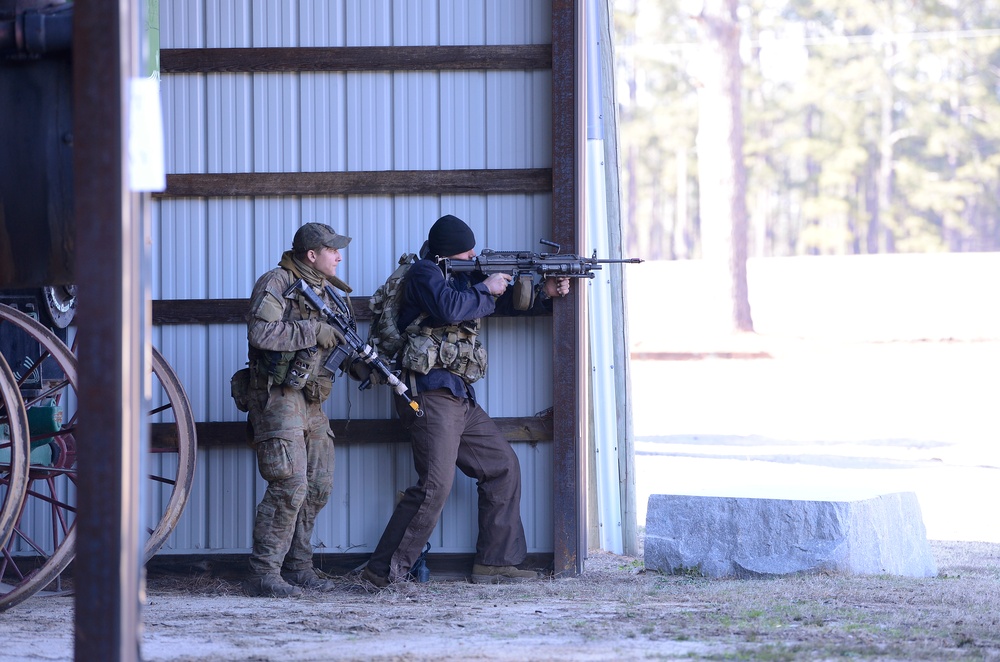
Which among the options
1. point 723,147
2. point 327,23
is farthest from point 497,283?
point 723,147

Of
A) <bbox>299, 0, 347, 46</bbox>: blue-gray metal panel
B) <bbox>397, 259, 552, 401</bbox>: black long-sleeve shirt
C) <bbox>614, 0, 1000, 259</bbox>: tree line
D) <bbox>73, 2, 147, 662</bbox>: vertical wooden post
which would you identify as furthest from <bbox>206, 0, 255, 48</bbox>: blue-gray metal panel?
<bbox>614, 0, 1000, 259</bbox>: tree line

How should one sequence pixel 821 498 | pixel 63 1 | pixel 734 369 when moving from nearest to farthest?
pixel 63 1
pixel 821 498
pixel 734 369

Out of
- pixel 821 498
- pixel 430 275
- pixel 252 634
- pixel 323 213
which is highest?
pixel 323 213

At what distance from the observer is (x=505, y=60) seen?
6.81m

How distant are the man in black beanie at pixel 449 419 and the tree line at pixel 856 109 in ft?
123

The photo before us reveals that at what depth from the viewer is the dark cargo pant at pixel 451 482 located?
641 cm

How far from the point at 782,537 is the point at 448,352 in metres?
2.04

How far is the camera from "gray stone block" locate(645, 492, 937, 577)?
616 cm

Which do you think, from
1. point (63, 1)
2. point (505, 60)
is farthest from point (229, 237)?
point (63, 1)

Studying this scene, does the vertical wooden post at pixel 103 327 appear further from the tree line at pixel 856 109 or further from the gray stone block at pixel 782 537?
the tree line at pixel 856 109

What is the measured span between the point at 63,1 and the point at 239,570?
3.53 m

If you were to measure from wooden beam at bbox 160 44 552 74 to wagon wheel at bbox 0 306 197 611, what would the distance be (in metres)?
1.85

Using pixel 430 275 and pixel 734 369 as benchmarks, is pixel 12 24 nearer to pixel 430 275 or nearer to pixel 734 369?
pixel 430 275

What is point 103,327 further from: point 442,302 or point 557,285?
point 557,285
